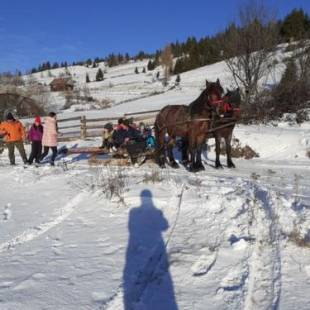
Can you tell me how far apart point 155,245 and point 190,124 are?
19.9 feet

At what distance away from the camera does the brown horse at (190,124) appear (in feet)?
35.4

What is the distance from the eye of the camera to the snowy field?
4.25 metres

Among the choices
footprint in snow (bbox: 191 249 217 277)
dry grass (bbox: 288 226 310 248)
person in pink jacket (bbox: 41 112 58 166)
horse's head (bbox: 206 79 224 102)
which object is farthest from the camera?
person in pink jacket (bbox: 41 112 58 166)

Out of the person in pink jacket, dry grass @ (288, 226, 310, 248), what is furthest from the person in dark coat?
dry grass @ (288, 226, 310, 248)

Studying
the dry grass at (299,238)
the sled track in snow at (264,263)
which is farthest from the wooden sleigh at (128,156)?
the dry grass at (299,238)

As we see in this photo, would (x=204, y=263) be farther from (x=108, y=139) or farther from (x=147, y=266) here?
(x=108, y=139)

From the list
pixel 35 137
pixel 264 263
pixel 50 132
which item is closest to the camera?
pixel 264 263

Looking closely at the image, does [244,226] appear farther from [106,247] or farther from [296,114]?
[296,114]

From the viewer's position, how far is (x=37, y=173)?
11195mm

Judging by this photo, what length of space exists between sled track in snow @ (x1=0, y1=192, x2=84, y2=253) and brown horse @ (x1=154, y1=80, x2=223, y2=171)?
13.3 feet

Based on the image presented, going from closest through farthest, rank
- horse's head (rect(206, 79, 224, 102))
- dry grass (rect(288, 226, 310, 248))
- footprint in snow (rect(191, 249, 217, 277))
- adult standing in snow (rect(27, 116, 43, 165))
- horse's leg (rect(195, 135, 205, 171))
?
footprint in snow (rect(191, 249, 217, 277)) → dry grass (rect(288, 226, 310, 248)) → horse's head (rect(206, 79, 224, 102)) → horse's leg (rect(195, 135, 205, 171)) → adult standing in snow (rect(27, 116, 43, 165))

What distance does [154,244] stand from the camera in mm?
5617

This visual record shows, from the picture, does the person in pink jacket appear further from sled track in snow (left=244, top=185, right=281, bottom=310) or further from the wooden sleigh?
sled track in snow (left=244, top=185, right=281, bottom=310)

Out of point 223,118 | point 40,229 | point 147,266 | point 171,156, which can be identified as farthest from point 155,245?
point 171,156
